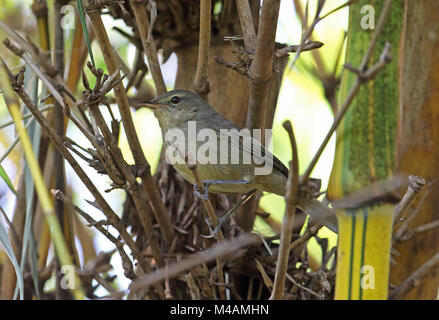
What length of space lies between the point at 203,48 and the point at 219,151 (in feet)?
1.78

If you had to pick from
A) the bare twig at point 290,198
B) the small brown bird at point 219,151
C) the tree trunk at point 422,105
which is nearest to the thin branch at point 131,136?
the small brown bird at point 219,151

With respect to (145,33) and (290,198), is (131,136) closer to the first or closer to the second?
(145,33)

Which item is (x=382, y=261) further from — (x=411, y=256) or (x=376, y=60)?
(x=411, y=256)

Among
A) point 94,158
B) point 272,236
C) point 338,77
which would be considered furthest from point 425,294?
point 94,158

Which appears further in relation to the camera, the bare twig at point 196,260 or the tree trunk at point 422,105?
the tree trunk at point 422,105

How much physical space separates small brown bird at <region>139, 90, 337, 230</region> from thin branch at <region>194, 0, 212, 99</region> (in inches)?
5.1

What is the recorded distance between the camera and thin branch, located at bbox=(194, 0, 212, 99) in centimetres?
209

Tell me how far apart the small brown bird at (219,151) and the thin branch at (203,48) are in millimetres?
128

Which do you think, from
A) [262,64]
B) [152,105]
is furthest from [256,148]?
[152,105]

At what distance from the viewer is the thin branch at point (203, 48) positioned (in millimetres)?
2086

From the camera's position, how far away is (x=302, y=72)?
11.9 ft

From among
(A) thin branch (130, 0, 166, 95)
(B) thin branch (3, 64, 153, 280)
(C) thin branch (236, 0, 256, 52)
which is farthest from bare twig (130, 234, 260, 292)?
(A) thin branch (130, 0, 166, 95)

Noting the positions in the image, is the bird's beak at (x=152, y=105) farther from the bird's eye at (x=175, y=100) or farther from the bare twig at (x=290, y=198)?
the bare twig at (x=290, y=198)
